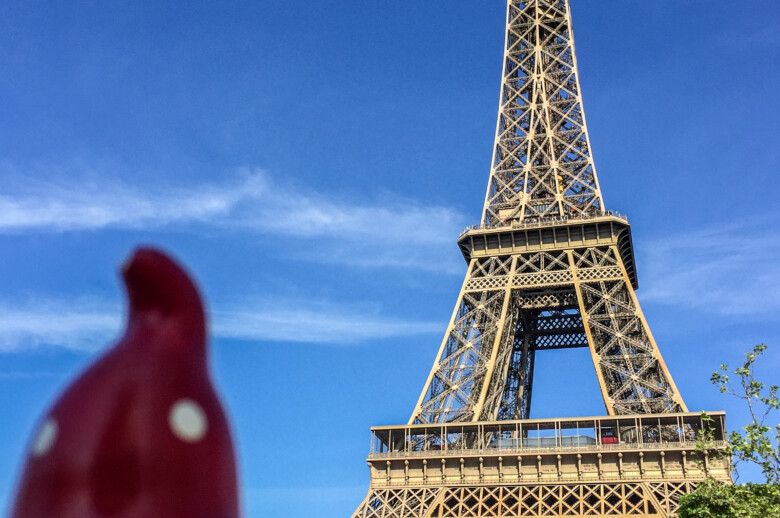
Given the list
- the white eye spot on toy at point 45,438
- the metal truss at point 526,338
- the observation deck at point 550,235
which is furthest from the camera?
the observation deck at point 550,235

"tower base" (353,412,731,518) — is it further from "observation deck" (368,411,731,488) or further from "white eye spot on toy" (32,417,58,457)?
"white eye spot on toy" (32,417,58,457)

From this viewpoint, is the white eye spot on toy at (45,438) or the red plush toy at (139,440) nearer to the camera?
the red plush toy at (139,440)

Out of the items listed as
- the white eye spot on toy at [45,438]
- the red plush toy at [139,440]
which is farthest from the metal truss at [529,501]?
the white eye spot on toy at [45,438]

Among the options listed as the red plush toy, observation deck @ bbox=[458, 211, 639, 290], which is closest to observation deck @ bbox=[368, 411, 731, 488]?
observation deck @ bbox=[458, 211, 639, 290]

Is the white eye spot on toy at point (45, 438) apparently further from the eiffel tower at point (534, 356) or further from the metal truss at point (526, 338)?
the metal truss at point (526, 338)

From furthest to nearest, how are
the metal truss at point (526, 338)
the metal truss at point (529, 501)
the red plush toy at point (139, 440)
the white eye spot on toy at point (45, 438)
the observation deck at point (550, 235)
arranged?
1. the observation deck at point (550, 235)
2. the metal truss at point (526, 338)
3. the metal truss at point (529, 501)
4. the white eye spot on toy at point (45, 438)
5. the red plush toy at point (139, 440)
